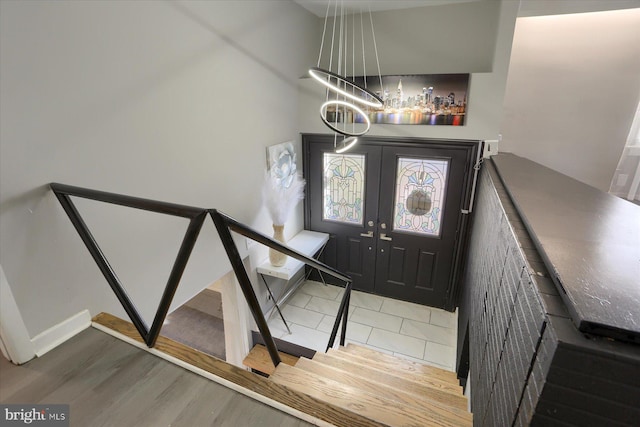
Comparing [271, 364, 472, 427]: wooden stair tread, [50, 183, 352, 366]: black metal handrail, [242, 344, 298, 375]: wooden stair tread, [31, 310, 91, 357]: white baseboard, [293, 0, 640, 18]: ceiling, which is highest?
[293, 0, 640, 18]: ceiling

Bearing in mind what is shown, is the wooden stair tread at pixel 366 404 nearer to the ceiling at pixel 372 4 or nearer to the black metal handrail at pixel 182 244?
the black metal handrail at pixel 182 244

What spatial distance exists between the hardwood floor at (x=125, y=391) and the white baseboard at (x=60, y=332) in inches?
1.9

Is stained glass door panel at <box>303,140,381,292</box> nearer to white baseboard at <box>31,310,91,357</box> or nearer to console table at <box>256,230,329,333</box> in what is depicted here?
console table at <box>256,230,329,333</box>

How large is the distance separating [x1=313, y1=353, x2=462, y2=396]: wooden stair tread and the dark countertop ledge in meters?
1.49

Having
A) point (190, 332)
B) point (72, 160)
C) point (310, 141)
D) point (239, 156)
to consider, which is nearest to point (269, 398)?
point (72, 160)

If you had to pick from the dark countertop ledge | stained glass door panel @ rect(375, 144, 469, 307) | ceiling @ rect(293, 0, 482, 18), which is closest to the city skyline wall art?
stained glass door panel @ rect(375, 144, 469, 307)

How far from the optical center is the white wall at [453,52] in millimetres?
3355

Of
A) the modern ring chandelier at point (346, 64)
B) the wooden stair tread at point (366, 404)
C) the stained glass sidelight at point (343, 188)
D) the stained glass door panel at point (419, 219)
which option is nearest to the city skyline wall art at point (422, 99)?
the modern ring chandelier at point (346, 64)

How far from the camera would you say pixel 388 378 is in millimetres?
2248

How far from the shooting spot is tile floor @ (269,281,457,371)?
149 inches

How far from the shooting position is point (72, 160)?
167 cm

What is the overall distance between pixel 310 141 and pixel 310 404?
3.65m

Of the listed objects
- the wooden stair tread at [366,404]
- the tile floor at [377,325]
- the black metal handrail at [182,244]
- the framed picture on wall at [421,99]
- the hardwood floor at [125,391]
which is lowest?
the tile floor at [377,325]

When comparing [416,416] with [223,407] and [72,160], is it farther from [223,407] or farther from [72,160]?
[72,160]
